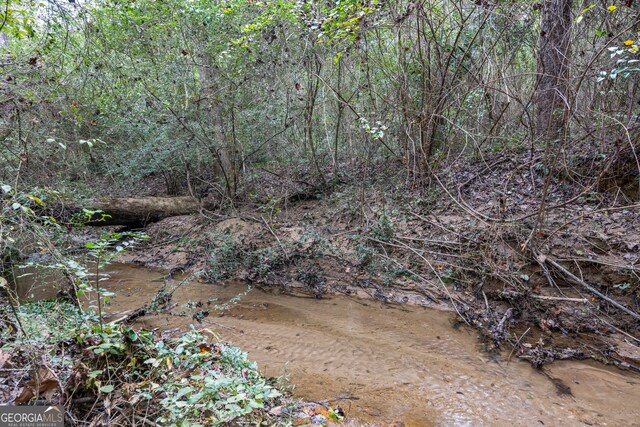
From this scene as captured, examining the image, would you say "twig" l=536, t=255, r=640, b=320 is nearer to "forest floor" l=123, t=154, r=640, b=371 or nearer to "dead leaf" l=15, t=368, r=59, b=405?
"forest floor" l=123, t=154, r=640, b=371

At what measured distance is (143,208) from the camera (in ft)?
28.6

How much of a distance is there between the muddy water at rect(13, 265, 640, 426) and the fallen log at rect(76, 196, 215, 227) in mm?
3278

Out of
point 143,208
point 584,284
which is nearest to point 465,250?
point 584,284

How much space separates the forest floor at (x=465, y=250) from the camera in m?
4.38

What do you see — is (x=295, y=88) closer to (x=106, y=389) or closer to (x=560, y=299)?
(x=560, y=299)

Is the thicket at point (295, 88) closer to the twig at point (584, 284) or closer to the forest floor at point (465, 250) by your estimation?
the forest floor at point (465, 250)

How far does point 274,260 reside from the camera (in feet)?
21.8

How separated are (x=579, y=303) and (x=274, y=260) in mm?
4672

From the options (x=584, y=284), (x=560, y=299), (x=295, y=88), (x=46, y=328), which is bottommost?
(x=560, y=299)

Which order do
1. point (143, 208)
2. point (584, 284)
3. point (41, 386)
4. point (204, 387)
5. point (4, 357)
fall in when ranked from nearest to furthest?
point (41, 386), point (204, 387), point (4, 357), point (584, 284), point (143, 208)

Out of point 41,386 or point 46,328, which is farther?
point 46,328

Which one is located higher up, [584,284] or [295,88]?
[295,88]

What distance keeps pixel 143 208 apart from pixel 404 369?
7390 millimetres

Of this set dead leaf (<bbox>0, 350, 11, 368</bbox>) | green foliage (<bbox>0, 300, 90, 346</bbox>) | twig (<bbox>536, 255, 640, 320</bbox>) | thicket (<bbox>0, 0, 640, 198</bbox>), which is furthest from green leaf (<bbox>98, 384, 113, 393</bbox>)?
twig (<bbox>536, 255, 640, 320</bbox>)
